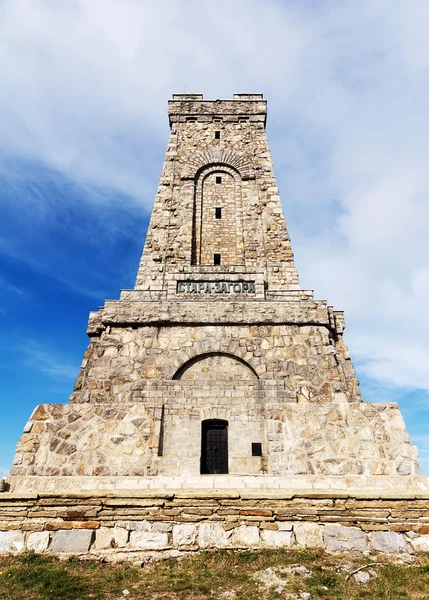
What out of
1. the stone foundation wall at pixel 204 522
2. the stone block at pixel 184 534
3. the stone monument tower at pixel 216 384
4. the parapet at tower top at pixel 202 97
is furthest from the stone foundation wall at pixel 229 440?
the parapet at tower top at pixel 202 97

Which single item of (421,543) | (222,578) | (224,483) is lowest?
(222,578)

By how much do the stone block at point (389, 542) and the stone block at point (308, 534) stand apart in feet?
2.78

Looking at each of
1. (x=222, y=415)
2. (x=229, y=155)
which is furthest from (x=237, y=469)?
(x=229, y=155)

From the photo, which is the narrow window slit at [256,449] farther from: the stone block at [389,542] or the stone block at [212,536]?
the stone block at [389,542]

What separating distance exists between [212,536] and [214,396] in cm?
474

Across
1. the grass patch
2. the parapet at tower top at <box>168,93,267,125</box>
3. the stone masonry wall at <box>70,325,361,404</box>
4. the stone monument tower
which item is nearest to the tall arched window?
the stone monument tower

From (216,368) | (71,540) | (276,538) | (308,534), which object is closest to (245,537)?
(276,538)

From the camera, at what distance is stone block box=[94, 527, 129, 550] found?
586cm

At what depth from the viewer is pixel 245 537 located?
19.4ft

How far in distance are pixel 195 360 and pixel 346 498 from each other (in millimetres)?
6266

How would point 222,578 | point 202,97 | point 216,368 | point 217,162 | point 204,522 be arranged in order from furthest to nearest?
point 202,97 < point 217,162 < point 216,368 < point 204,522 < point 222,578

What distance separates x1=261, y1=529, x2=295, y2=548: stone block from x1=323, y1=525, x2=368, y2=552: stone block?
1.90ft

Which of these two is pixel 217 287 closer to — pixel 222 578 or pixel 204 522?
pixel 204 522

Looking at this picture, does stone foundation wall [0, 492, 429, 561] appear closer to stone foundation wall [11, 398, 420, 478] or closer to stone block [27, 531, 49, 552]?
stone block [27, 531, 49, 552]
